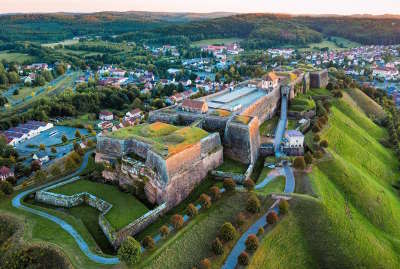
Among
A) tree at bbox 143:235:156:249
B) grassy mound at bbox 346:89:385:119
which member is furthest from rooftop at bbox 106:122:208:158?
grassy mound at bbox 346:89:385:119

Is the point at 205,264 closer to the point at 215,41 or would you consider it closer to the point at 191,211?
the point at 191,211

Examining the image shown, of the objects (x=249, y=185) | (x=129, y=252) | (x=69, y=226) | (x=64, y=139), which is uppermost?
(x=129, y=252)

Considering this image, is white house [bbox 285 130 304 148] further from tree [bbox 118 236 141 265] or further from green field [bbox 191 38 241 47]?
green field [bbox 191 38 241 47]

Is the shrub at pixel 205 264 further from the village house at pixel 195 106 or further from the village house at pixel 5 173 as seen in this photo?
the village house at pixel 5 173

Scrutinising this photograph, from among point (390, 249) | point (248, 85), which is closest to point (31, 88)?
point (248, 85)

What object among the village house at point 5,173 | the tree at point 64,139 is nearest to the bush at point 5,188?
the village house at point 5,173

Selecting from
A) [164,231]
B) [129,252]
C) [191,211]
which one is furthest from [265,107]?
[129,252]

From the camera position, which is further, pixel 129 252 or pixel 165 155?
pixel 165 155
